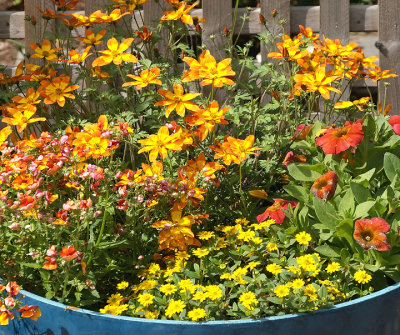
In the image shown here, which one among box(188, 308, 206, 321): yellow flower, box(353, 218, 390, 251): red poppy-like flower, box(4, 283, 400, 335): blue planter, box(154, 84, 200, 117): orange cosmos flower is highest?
box(154, 84, 200, 117): orange cosmos flower

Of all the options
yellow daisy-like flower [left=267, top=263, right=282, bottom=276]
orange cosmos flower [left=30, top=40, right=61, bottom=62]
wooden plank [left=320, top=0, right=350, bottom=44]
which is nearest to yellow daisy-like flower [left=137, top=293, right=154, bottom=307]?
yellow daisy-like flower [left=267, top=263, right=282, bottom=276]

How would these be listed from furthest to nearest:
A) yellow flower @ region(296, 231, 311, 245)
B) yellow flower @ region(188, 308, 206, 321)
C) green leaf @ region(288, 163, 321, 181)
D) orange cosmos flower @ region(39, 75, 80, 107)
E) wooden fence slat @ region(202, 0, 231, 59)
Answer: wooden fence slat @ region(202, 0, 231, 59), orange cosmos flower @ region(39, 75, 80, 107), green leaf @ region(288, 163, 321, 181), yellow flower @ region(296, 231, 311, 245), yellow flower @ region(188, 308, 206, 321)

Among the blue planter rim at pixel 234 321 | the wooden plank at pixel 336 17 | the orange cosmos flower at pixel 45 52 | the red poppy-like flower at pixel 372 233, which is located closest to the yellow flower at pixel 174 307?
the blue planter rim at pixel 234 321

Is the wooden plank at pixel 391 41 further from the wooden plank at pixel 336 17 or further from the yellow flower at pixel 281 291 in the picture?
the yellow flower at pixel 281 291

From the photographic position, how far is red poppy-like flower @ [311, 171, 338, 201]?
6.66 ft

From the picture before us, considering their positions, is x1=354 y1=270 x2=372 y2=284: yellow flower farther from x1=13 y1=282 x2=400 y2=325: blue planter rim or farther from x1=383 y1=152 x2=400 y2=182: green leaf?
x1=383 y1=152 x2=400 y2=182: green leaf

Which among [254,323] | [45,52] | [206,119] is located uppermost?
[45,52]

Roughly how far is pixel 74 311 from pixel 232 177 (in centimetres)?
79

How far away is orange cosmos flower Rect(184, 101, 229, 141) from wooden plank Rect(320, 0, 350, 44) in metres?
1.36

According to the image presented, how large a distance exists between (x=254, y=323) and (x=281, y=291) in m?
0.11

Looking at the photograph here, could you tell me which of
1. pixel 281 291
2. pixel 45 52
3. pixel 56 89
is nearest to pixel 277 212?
pixel 281 291

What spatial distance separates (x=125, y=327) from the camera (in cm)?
A: 179

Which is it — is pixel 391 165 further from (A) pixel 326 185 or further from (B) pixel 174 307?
(B) pixel 174 307

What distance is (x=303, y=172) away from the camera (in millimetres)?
2236
